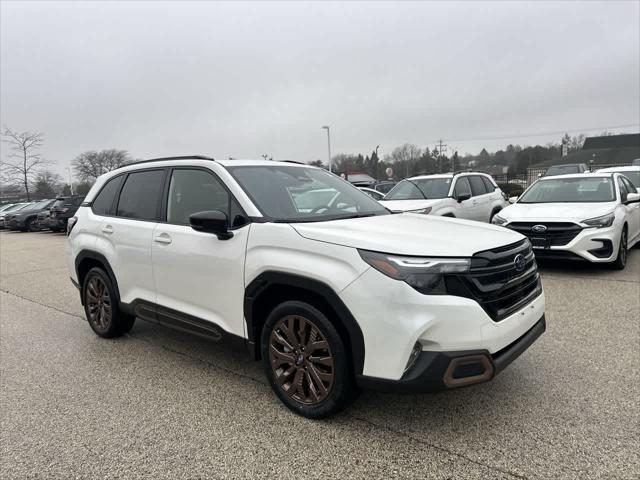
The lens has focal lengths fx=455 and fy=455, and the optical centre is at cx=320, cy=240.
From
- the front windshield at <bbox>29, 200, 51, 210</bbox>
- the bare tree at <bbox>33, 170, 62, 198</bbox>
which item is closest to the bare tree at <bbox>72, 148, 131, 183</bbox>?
the bare tree at <bbox>33, 170, 62, 198</bbox>

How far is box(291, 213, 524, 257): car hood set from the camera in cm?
265

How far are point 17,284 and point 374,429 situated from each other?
809 centimetres

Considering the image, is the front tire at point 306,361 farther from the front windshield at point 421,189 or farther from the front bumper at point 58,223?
the front bumper at point 58,223

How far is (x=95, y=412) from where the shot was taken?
328 centimetres

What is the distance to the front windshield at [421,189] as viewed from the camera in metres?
9.61

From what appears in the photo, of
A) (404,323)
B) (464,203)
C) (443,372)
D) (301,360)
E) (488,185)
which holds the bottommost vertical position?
(301,360)

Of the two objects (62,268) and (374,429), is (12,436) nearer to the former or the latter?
(374,429)

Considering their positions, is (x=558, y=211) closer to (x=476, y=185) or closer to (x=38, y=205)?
(x=476, y=185)

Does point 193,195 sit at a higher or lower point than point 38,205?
higher

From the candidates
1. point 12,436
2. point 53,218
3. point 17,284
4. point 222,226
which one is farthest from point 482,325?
point 53,218

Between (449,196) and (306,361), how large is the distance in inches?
281

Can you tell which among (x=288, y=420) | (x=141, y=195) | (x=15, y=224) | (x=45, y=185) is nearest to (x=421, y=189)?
(x=141, y=195)

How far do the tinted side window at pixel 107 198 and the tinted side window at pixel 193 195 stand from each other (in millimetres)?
1054

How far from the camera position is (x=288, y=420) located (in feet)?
10.1
